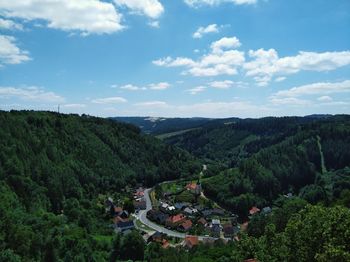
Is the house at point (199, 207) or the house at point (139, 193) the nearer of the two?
the house at point (199, 207)

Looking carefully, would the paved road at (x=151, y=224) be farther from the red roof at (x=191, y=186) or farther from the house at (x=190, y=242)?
the red roof at (x=191, y=186)

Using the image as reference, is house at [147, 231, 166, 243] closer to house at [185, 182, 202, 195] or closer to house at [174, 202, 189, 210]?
house at [174, 202, 189, 210]

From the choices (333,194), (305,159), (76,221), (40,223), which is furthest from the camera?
(305,159)

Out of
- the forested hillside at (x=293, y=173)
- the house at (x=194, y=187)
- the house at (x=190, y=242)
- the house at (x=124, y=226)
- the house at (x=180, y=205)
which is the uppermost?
the forested hillside at (x=293, y=173)

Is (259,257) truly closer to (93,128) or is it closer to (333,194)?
(333,194)

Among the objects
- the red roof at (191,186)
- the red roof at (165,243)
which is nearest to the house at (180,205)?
the red roof at (191,186)

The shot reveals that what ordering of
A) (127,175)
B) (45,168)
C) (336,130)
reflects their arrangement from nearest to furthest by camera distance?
(45,168) → (127,175) → (336,130)

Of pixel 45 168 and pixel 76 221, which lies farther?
pixel 45 168

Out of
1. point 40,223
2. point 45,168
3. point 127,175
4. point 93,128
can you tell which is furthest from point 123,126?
point 40,223
